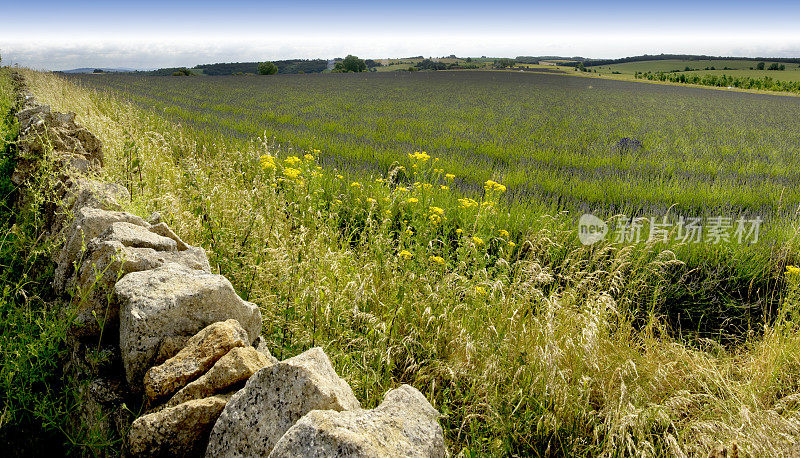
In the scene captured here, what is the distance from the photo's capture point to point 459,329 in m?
2.82

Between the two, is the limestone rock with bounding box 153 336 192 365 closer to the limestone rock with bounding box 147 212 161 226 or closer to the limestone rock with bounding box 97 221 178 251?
the limestone rock with bounding box 97 221 178 251

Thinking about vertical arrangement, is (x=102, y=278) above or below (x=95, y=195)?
below

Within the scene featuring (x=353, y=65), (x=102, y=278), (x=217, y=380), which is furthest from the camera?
(x=353, y=65)

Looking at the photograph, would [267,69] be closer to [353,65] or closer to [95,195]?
[353,65]

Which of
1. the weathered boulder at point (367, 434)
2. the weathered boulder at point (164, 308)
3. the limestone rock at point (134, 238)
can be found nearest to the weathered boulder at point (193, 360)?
the weathered boulder at point (164, 308)

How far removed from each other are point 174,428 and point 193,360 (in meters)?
0.27

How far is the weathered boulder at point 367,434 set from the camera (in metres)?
1.23

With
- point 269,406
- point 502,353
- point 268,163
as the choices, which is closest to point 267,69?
point 268,163

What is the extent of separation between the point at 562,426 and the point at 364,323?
1304mm

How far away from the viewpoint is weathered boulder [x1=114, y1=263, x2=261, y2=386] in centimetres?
186

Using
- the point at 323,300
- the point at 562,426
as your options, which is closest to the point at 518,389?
the point at 562,426

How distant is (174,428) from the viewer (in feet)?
5.24

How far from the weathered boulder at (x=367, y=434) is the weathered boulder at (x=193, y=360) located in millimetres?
650

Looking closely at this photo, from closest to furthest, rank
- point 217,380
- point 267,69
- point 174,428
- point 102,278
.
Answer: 1. point 174,428
2. point 217,380
3. point 102,278
4. point 267,69
